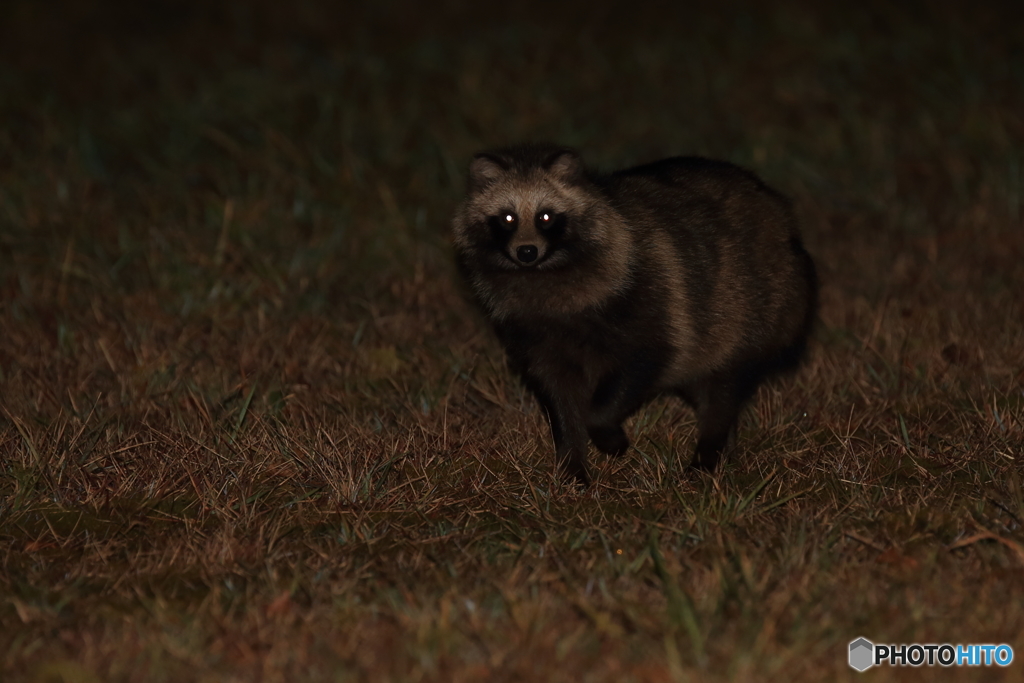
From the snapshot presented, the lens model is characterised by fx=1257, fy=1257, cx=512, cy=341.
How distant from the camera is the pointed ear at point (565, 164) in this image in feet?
16.3

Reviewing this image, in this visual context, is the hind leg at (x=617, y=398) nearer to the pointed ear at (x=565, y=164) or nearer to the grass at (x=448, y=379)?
the grass at (x=448, y=379)

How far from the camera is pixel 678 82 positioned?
34.0 feet

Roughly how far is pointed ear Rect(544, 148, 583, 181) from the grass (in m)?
1.10

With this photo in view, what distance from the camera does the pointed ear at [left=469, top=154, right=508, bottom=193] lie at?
5.00 meters

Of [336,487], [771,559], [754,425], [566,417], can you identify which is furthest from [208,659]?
[754,425]

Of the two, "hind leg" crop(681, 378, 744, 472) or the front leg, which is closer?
the front leg

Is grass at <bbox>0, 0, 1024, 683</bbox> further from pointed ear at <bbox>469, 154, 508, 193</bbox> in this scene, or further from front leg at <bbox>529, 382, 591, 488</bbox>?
pointed ear at <bbox>469, 154, 508, 193</bbox>

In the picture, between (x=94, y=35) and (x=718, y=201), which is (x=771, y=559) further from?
(x=94, y=35)

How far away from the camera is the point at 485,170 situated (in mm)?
5043

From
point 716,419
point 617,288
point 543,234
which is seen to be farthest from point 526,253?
point 716,419

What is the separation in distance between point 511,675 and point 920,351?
11.7 feet

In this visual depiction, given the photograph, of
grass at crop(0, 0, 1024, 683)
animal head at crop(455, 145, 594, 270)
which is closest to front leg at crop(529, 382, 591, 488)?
grass at crop(0, 0, 1024, 683)

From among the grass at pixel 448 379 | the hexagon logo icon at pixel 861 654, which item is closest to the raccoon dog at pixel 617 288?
the grass at pixel 448 379

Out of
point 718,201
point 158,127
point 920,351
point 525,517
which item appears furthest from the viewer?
point 158,127
